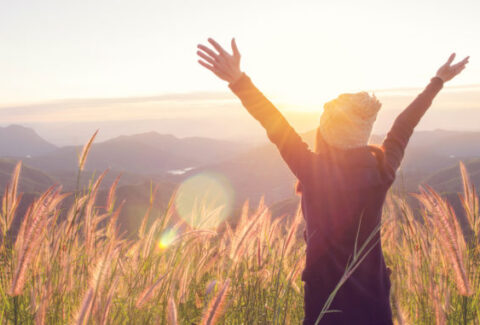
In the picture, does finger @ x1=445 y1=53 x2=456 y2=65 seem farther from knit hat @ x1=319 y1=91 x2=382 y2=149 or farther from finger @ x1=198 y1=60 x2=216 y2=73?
finger @ x1=198 y1=60 x2=216 y2=73

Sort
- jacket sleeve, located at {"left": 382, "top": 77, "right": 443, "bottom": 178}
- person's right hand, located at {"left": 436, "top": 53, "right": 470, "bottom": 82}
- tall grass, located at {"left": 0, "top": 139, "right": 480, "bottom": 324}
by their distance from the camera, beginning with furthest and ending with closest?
1. person's right hand, located at {"left": 436, "top": 53, "right": 470, "bottom": 82}
2. jacket sleeve, located at {"left": 382, "top": 77, "right": 443, "bottom": 178}
3. tall grass, located at {"left": 0, "top": 139, "right": 480, "bottom": 324}

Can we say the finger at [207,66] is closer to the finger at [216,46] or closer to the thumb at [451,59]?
the finger at [216,46]

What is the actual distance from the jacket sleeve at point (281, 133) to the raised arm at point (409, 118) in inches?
18.4

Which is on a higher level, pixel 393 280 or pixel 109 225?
pixel 109 225

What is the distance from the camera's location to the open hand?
195cm

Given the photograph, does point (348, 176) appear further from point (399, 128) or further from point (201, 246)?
point (201, 246)

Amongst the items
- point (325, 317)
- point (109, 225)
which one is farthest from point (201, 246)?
point (325, 317)

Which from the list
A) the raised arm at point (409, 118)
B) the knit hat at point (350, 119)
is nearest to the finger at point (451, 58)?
the raised arm at point (409, 118)

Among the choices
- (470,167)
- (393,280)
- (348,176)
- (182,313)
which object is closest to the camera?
(348,176)

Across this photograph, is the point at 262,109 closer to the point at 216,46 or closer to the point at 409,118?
the point at 216,46

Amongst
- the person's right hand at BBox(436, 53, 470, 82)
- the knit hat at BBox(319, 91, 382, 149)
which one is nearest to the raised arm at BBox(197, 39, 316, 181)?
the knit hat at BBox(319, 91, 382, 149)

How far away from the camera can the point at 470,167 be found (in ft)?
237

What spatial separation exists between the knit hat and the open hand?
505 mm

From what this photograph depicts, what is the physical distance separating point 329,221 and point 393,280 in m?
1.33
